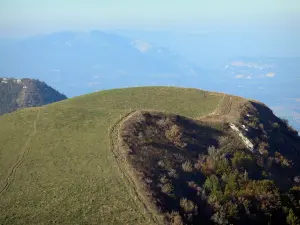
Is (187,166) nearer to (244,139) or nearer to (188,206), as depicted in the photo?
(188,206)

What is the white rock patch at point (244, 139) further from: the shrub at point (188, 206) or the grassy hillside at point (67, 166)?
the shrub at point (188, 206)

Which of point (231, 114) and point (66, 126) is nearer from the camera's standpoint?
point (66, 126)

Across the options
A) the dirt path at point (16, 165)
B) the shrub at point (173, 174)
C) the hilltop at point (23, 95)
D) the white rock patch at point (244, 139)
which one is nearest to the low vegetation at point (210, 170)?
the shrub at point (173, 174)

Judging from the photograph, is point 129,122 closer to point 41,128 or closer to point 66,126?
point 66,126

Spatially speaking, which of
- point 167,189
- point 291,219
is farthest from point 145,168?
point 291,219

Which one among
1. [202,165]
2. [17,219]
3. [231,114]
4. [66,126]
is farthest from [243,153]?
[17,219]

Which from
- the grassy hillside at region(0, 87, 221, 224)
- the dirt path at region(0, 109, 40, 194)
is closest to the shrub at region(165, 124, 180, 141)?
the grassy hillside at region(0, 87, 221, 224)

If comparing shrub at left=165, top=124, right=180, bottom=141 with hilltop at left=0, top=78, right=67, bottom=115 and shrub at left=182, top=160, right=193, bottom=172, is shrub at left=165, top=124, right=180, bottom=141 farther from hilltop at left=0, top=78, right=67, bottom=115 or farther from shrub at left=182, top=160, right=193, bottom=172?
hilltop at left=0, top=78, right=67, bottom=115
